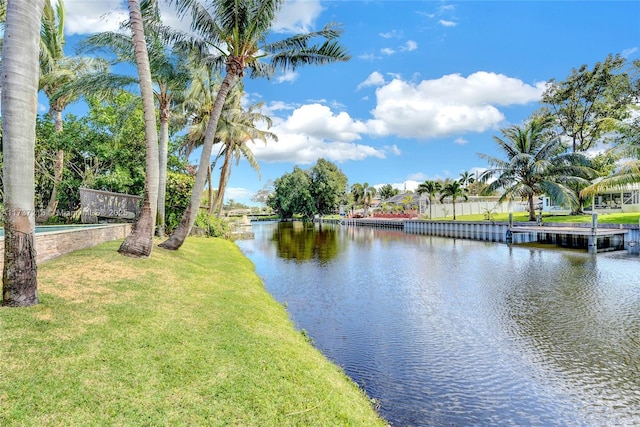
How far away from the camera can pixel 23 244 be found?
18.1 ft

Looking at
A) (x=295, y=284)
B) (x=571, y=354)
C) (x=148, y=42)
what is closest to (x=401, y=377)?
(x=571, y=354)

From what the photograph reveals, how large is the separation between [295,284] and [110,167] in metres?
13.7

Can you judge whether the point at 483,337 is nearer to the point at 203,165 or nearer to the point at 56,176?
the point at 203,165

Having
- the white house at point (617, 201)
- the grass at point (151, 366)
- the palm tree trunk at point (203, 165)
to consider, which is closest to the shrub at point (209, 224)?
the palm tree trunk at point (203, 165)

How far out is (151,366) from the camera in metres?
4.63

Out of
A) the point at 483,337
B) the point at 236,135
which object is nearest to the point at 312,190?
the point at 236,135

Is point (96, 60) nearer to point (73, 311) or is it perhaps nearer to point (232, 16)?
point (232, 16)

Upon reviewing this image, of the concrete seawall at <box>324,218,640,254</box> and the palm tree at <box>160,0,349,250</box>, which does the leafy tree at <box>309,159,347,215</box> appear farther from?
the palm tree at <box>160,0,349,250</box>

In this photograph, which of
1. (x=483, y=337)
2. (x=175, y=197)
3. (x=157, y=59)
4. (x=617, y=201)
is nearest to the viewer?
(x=483, y=337)

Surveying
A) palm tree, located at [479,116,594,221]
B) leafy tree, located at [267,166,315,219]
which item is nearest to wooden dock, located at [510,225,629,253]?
palm tree, located at [479,116,594,221]

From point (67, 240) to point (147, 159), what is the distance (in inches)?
120

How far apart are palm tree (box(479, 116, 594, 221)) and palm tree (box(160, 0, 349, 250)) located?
26350 mm

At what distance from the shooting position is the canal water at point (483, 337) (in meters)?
5.95

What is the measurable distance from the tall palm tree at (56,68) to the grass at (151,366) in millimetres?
15738
